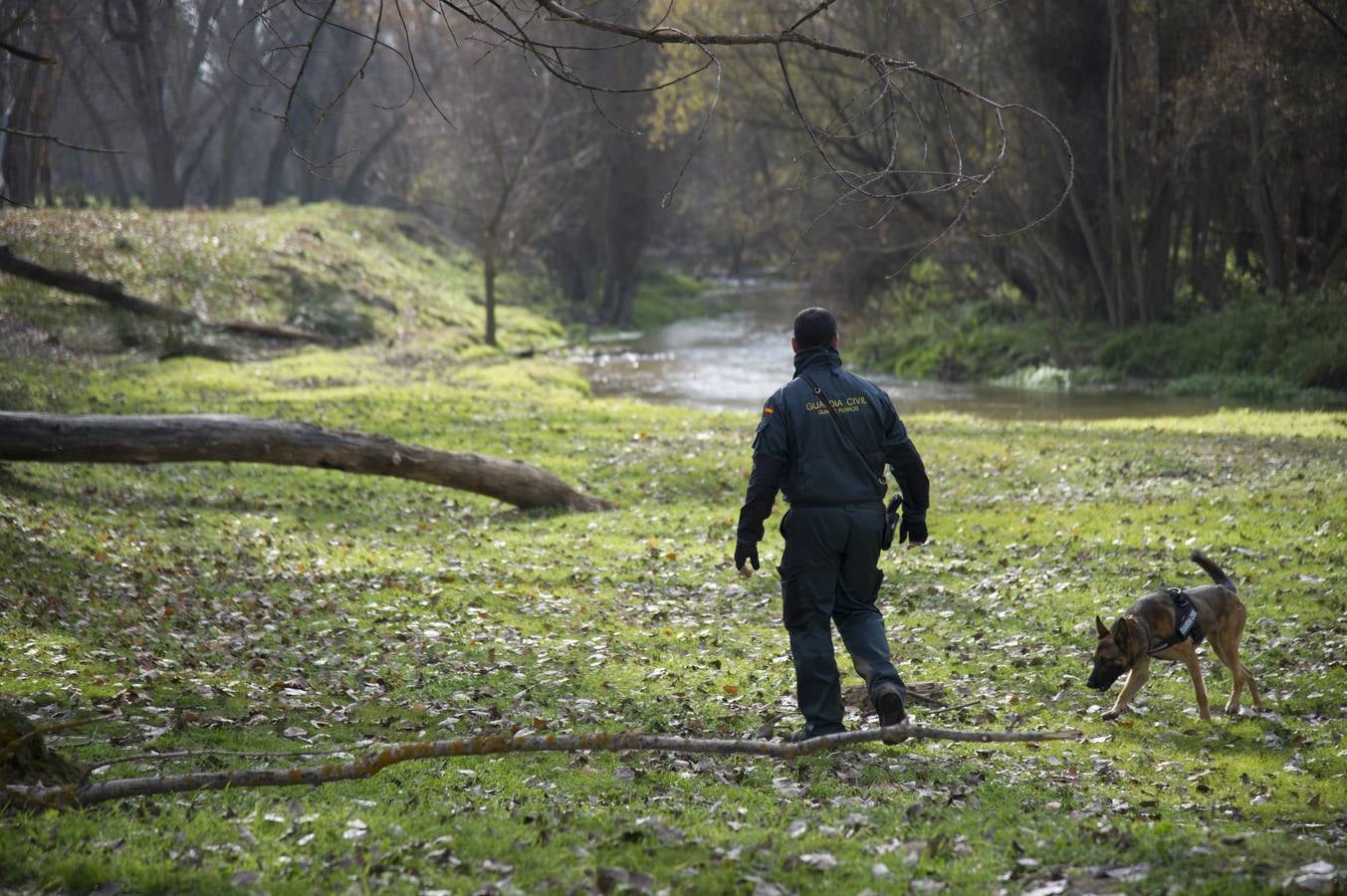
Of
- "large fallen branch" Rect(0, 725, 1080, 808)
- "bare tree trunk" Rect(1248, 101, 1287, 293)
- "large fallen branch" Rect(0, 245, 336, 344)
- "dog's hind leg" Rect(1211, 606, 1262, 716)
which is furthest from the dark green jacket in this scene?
"large fallen branch" Rect(0, 245, 336, 344)

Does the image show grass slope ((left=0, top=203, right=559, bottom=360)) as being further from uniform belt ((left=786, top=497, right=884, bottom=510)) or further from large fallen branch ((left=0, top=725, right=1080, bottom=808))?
uniform belt ((left=786, top=497, right=884, bottom=510))

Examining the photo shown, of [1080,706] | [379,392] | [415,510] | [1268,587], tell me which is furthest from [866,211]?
[1080,706]

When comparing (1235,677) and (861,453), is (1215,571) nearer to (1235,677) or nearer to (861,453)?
(1235,677)

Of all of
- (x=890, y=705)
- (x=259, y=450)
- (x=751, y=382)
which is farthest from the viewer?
(x=751, y=382)

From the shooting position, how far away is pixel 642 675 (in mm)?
10312

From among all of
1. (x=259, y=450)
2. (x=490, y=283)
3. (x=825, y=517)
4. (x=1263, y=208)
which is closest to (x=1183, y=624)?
(x=825, y=517)

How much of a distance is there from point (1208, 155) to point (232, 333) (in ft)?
89.1

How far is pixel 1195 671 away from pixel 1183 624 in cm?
46

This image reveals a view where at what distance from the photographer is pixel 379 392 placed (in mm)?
28203

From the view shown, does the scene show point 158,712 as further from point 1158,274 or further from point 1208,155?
point 1158,274

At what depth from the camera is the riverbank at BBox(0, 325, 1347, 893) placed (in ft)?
19.1

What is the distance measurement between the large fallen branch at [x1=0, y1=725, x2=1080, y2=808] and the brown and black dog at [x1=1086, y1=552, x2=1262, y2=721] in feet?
5.14

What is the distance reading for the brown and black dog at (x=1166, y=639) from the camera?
8.38 m

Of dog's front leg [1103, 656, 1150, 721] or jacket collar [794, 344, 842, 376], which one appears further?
dog's front leg [1103, 656, 1150, 721]
